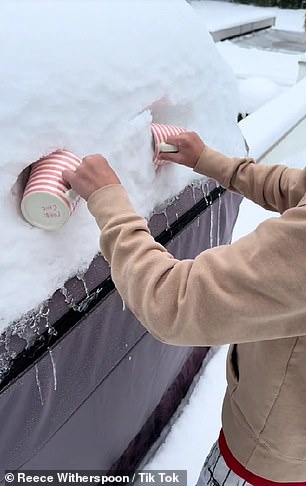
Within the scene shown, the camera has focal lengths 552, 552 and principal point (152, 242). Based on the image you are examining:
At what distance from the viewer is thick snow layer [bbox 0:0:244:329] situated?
35.5 inches

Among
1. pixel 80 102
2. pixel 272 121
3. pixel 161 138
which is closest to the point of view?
pixel 80 102

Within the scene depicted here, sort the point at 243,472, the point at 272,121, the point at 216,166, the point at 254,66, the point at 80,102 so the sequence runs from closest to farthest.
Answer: the point at 80,102
the point at 243,472
the point at 216,166
the point at 272,121
the point at 254,66

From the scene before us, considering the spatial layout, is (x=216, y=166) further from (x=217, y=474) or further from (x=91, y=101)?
(x=217, y=474)

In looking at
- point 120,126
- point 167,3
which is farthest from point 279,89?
point 120,126

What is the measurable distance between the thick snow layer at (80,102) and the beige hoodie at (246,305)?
0.13m

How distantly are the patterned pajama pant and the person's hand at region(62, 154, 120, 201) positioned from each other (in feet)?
2.15

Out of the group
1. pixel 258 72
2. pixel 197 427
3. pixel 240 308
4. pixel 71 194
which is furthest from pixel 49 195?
pixel 258 72

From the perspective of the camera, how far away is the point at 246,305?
30.7 inches

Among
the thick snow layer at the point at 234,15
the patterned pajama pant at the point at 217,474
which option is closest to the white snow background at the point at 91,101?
the patterned pajama pant at the point at 217,474

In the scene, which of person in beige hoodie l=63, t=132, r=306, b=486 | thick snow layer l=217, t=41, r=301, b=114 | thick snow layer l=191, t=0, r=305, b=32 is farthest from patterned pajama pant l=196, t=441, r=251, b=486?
thick snow layer l=191, t=0, r=305, b=32

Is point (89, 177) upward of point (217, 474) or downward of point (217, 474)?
upward

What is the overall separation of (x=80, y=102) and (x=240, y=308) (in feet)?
1.58

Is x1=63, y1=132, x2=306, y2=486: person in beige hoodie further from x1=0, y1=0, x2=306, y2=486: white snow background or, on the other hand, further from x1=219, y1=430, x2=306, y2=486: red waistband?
x1=0, y1=0, x2=306, y2=486: white snow background

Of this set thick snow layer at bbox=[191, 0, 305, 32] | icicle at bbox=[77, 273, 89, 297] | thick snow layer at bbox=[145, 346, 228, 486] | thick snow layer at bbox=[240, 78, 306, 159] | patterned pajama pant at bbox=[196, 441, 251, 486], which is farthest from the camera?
thick snow layer at bbox=[191, 0, 305, 32]
